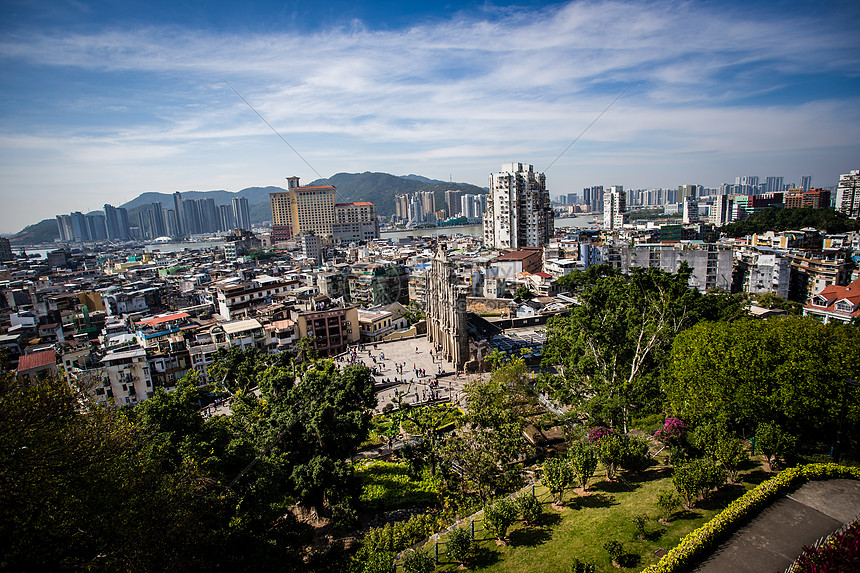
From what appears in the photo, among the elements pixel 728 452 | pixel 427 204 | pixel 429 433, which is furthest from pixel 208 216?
pixel 728 452

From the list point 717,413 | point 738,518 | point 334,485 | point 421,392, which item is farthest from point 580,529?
point 421,392

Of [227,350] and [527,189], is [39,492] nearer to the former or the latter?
[227,350]

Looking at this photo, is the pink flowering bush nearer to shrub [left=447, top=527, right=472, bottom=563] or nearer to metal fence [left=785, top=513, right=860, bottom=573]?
metal fence [left=785, top=513, right=860, bottom=573]

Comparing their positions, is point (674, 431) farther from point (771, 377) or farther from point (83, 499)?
point (83, 499)

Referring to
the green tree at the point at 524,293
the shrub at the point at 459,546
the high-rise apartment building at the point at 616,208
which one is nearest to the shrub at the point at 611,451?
the shrub at the point at 459,546

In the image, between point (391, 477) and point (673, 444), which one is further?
point (391, 477)

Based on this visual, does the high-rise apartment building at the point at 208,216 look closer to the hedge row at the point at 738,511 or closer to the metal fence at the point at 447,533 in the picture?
the metal fence at the point at 447,533
